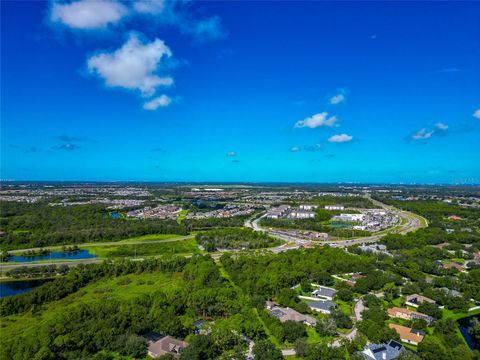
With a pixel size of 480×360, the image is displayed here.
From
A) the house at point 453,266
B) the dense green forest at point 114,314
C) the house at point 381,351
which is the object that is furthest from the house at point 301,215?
the house at point 381,351

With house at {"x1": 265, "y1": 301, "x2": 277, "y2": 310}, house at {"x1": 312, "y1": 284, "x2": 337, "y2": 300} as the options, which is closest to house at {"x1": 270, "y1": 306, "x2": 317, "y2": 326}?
house at {"x1": 265, "y1": 301, "x2": 277, "y2": 310}

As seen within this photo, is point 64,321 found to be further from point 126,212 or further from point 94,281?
point 126,212

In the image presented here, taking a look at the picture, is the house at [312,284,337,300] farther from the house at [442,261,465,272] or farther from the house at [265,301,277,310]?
the house at [442,261,465,272]

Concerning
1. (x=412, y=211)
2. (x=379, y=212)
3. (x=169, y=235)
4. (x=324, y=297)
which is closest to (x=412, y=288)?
(x=324, y=297)

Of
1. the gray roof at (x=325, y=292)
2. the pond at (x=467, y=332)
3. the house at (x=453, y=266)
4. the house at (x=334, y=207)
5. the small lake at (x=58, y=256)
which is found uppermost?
the house at (x=334, y=207)

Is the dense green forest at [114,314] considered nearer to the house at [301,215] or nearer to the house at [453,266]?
the house at [453,266]

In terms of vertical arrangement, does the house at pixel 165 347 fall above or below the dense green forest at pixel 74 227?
below
